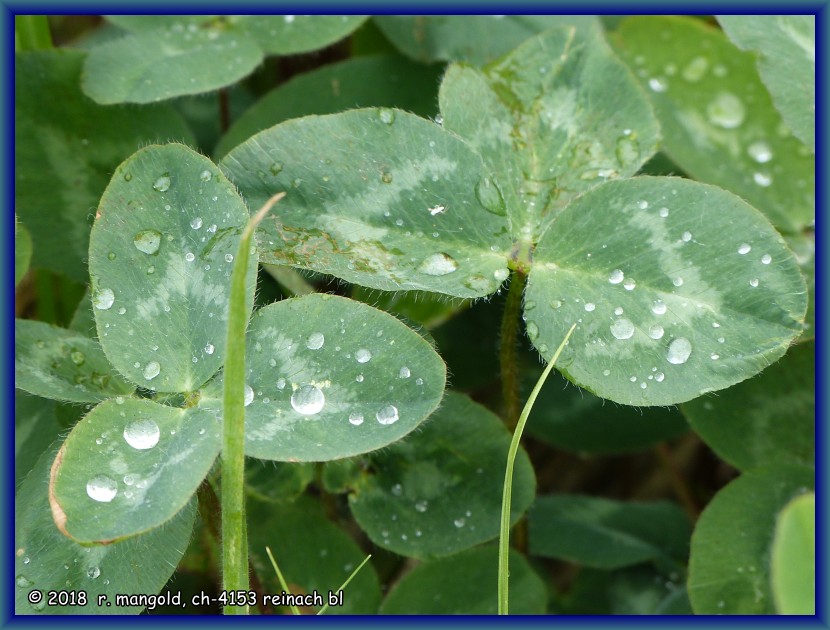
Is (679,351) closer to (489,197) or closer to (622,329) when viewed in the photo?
(622,329)

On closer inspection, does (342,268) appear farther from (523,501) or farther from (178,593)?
(178,593)

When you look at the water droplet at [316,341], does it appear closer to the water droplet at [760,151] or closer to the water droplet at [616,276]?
the water droplet at [616,276]

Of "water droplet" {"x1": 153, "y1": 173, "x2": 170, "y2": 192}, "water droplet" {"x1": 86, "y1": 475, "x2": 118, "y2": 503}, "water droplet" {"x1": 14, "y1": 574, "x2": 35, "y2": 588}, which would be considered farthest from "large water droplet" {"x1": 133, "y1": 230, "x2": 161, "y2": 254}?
"water droplet" {"x1": 14, "y1": 574, "x2": 35, "y2": 588}

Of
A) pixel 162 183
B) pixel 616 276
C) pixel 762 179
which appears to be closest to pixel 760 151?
pixel 762 179

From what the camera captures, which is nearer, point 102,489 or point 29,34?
point 102,489

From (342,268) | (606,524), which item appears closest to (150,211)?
(342,268)

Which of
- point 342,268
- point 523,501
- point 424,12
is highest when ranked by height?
point 424,12
